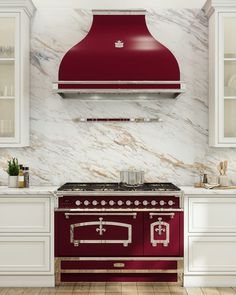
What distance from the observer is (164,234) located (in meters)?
4.21

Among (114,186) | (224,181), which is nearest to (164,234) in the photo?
(114,186)

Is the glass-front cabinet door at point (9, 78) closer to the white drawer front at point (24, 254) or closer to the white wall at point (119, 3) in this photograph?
the white wall at point (119, 3)

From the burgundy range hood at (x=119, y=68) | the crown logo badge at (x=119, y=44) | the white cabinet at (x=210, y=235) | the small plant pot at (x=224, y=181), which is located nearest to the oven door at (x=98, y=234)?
the white cabinet at (x=210, y=235)

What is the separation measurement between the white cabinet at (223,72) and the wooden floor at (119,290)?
1327 millimetres

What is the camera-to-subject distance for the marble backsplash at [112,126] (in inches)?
189

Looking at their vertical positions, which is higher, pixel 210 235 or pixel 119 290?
pixel 210 235

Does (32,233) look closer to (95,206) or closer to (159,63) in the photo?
(95,206)

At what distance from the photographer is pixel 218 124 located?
14.6ft

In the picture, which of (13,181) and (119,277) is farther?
(13,181)

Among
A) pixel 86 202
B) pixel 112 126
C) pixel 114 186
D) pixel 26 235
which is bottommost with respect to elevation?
pixel 26 235

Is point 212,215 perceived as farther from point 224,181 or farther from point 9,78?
point 9,78

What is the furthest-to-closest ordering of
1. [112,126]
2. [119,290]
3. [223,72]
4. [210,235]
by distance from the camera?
[112,126] → [223,72] → [210,235] → [119,290]

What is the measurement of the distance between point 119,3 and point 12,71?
1.32 metres

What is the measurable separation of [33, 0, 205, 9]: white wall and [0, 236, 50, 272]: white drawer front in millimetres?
2345
